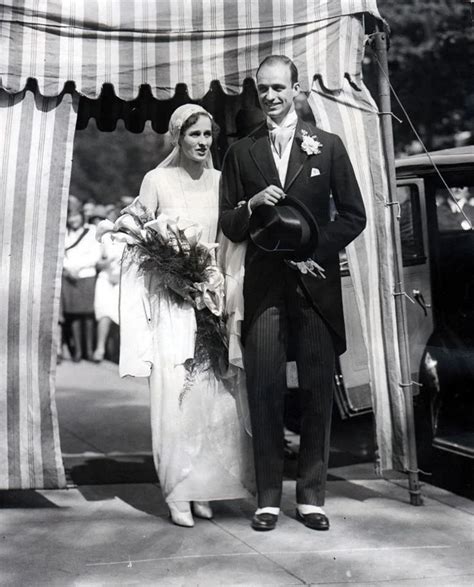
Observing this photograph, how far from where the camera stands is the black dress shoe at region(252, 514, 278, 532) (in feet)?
16.7

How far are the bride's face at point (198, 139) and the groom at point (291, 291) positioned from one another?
180 millimetres

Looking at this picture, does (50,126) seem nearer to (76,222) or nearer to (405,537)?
(405,537)

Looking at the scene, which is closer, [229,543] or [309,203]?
[229,543]

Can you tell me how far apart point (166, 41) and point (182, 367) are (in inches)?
71.6

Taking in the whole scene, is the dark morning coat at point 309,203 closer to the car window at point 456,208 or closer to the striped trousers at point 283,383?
the striped trousers at point 283,383

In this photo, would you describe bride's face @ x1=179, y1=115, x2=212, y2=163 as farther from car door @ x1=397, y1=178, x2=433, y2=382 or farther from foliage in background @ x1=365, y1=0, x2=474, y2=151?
foliage in background @ x1=365, y1=0, x2=474, y2=151

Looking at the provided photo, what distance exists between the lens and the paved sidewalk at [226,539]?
14.4ft

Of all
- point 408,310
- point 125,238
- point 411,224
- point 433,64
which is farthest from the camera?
point 433,64

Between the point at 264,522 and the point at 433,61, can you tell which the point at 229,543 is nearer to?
the point at 264,522

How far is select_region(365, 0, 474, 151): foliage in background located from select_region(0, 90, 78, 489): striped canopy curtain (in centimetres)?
849

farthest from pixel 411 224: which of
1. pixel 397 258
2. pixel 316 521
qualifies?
pixel 316 521

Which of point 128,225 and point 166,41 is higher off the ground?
point 166,41

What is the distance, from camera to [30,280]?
5.47m

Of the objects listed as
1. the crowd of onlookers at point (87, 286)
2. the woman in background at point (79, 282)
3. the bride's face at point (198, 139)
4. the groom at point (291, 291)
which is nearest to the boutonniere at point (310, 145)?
the groom at point (291, 291)
